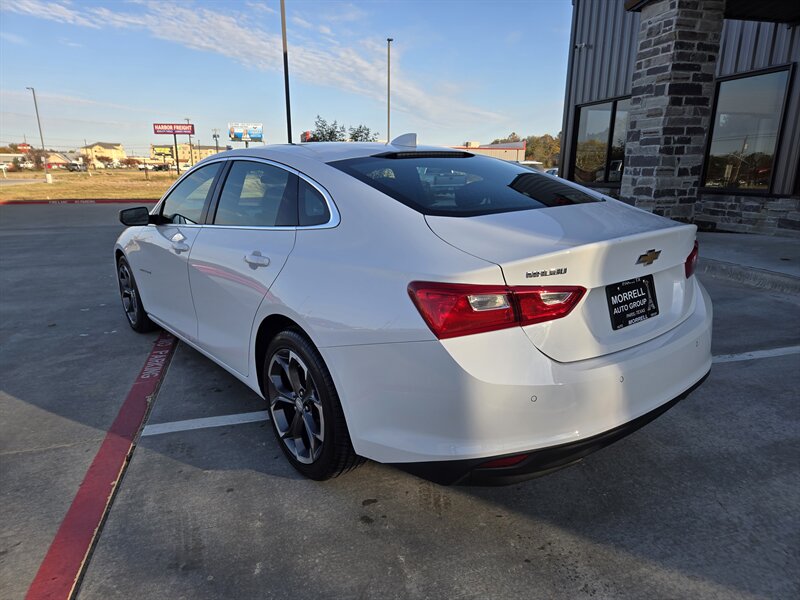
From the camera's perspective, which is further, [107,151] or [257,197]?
[107,151]

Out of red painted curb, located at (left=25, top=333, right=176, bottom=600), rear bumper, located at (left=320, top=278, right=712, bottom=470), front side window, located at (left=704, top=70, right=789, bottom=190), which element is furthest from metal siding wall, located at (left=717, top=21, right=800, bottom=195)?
red painted curb, located at (left=25, top=333, right=176, bottom=600)

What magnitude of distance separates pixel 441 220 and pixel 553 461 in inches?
40.0

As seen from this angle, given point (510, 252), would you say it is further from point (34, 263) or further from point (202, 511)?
point (34, 263)

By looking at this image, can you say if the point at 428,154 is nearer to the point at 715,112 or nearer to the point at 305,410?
the point at 305,410

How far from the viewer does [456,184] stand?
267 centimetres

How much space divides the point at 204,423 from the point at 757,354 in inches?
159

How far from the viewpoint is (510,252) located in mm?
1943

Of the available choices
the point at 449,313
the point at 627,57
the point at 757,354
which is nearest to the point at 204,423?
the point at 449,313

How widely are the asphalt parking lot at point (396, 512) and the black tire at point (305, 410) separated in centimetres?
15

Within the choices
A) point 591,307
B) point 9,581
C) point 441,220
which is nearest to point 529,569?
point 591,307

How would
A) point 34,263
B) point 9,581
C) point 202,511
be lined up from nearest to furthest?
point 9,581 < point 202,511 < point 34,263

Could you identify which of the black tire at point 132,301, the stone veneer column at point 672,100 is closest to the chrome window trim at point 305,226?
the black tire at point 132,301

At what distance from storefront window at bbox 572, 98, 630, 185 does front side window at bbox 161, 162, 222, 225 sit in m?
11.1

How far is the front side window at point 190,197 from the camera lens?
11.8 feet
